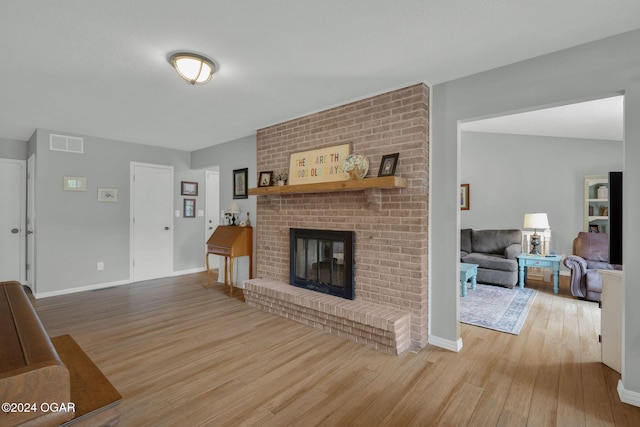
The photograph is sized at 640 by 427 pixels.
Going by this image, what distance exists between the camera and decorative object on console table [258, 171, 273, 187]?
4.07 meters

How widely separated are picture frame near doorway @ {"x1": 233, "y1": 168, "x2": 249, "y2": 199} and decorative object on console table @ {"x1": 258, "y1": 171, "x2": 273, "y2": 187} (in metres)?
0.65

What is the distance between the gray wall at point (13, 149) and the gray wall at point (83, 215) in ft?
1.28

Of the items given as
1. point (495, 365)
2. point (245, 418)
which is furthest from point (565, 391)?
point (245, 418)

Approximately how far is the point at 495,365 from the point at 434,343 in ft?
1.65

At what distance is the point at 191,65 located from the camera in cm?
233

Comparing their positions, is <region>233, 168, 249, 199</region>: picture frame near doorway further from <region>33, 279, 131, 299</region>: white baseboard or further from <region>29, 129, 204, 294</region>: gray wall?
<region>33, 279, 131, 299</region>: white baseboard

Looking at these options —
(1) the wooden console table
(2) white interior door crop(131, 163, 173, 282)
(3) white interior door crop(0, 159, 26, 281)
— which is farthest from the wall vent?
(1) the wooden console table

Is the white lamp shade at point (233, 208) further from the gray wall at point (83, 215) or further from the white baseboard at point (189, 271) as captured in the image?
the white baseboard at point (189, 271)

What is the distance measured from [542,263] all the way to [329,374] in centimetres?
409

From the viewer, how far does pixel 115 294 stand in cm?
450

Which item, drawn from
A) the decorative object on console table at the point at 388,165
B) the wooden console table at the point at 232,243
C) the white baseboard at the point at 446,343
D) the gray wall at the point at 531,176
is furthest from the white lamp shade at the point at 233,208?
the gray wall at the point at 531,176

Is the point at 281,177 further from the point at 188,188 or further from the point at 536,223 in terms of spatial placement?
the point at 536,223

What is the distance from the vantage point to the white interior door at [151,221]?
17.1 ft

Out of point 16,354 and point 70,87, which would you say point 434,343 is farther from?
point 70,87
